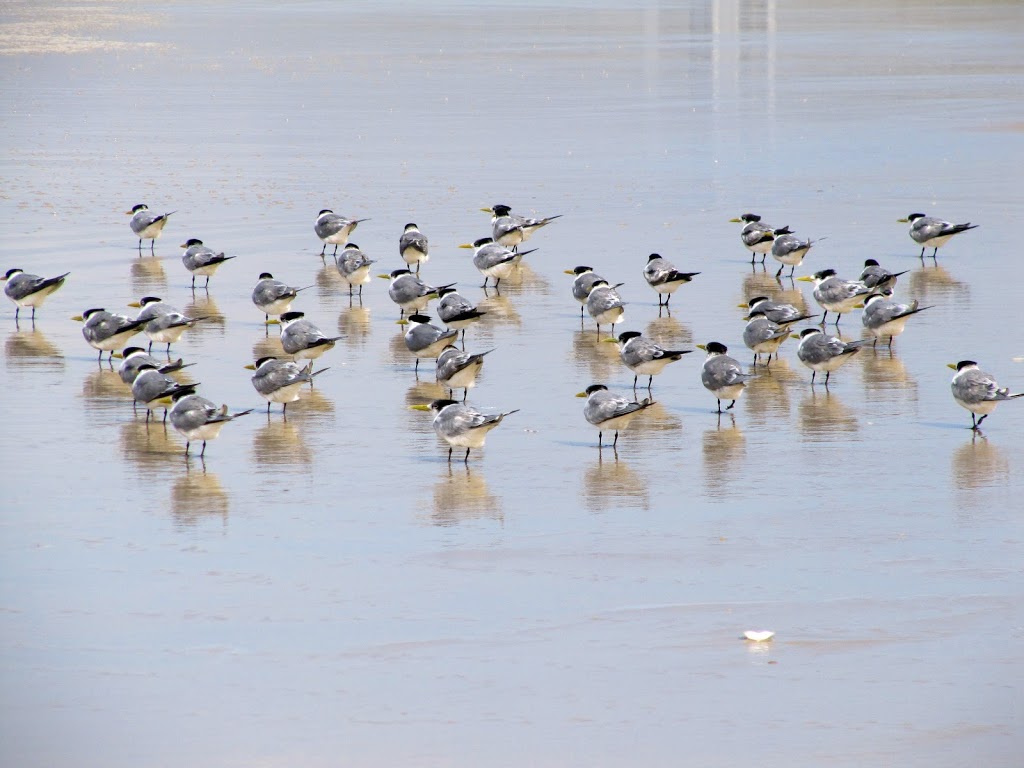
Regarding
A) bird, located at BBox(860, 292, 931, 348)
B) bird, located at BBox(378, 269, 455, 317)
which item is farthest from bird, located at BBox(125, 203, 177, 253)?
bird, located at BBox(860, 292, 931, 348)

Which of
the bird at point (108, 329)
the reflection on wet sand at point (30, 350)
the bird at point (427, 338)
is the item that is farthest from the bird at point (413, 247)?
the bird at point (108, 329)

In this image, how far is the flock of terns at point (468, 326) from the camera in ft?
47.4

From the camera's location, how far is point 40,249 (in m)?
24.2

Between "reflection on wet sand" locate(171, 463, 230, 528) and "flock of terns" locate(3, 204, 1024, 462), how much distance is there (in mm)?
588

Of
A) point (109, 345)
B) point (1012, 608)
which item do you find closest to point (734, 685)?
point (1012, 608)

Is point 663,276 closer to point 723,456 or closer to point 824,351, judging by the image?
point 824,351

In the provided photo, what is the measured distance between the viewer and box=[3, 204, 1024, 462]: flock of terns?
14.5 metres

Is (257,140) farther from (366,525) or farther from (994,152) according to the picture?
(366,525)

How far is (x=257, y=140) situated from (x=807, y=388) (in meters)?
23.2

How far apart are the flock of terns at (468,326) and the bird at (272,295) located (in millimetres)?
17

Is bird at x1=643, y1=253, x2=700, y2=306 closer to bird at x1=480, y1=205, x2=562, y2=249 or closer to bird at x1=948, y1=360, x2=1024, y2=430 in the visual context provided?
bird at x1=480, y1=205, x2=562, y2=249

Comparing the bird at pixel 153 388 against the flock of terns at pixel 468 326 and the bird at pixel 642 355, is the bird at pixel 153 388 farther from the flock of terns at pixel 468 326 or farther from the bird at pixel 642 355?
the bird at pixel 642 355

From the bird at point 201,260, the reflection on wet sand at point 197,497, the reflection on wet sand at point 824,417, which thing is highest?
the bird at point 201,260

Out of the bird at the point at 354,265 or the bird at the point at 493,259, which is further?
the bird at the point at 493,259
